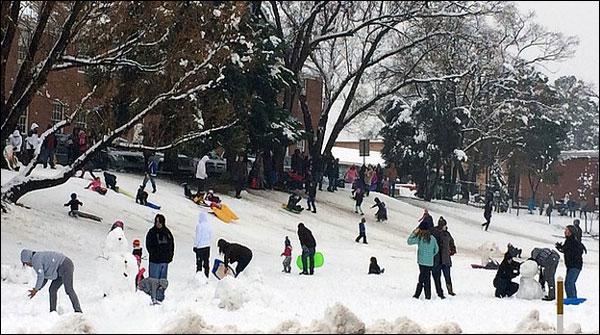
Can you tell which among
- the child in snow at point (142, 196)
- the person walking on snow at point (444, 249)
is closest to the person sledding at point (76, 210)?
the child in snow at point (142, 196)

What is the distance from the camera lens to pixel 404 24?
6391mm

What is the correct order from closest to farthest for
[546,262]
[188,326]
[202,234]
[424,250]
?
[188,326] → [546,262] → [202,234] → [424,250]

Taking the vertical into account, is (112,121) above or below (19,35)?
below

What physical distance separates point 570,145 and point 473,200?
104 centimetres

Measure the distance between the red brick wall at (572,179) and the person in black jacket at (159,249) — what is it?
230cm

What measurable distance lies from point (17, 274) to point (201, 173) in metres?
1.73

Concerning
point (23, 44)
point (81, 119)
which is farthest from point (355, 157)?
point (23, 44)

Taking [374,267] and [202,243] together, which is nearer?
[202,243]

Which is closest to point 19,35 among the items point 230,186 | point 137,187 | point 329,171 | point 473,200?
point 137,187

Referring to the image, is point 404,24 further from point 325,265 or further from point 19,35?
point 19,35

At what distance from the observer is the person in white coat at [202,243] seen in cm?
548

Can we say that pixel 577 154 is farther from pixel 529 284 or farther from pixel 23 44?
pixel 23 44

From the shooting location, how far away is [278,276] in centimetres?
561

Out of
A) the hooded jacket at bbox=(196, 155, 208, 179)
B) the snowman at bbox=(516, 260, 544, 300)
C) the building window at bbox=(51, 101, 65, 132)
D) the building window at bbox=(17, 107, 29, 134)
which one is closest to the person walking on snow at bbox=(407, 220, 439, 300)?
the snowman at bbox=(516, 260, 544, 300)
